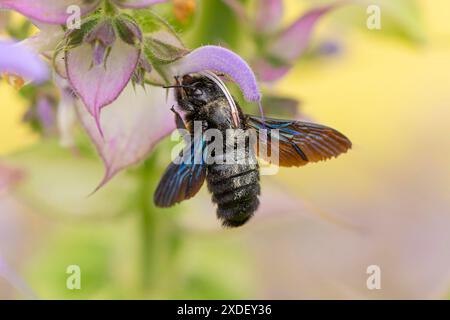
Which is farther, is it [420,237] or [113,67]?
[420,237]

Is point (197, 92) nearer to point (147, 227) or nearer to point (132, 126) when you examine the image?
point (132, 126)

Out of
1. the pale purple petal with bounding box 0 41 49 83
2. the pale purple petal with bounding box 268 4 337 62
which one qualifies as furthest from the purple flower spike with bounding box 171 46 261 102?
the pale purple petal with bounding box 268 4 337 62

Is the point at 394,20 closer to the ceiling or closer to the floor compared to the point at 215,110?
closer to the ceiling

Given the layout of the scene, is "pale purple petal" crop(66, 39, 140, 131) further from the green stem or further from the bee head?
the green stem

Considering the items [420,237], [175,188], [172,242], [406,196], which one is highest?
[406,196]

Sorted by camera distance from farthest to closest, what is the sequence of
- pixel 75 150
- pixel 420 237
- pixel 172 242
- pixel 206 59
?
1. pixel 420 237
2. pixel 172 242
3. pixel 75 150
4. pixel 206 59

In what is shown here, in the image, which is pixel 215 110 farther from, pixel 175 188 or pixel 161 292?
pixel 161 292

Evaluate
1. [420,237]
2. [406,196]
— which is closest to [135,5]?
[420,237]

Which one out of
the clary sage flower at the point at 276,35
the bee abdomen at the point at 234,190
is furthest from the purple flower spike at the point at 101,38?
the clary sage flower at the point at 276,35
